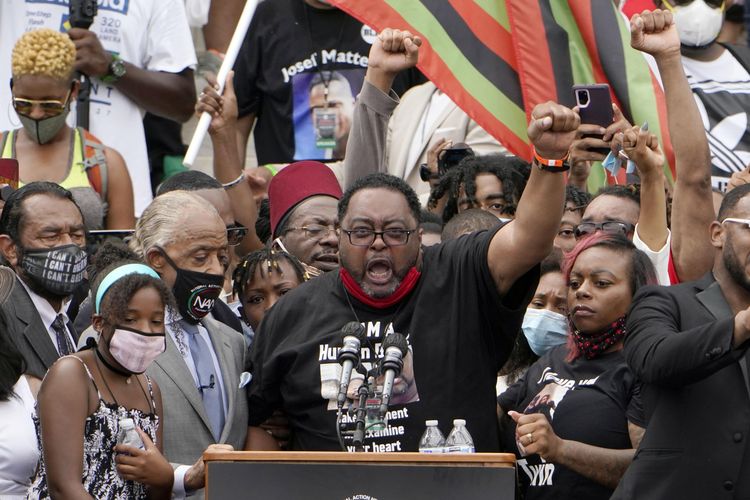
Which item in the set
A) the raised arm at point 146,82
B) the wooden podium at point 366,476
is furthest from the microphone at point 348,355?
the raised arm at point 146,82

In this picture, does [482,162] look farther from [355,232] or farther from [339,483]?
[339,483]

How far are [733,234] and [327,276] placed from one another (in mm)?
1639

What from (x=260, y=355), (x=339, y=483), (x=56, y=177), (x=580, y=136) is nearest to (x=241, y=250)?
(x=56, y=177)

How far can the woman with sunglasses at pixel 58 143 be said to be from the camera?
26.3 ft

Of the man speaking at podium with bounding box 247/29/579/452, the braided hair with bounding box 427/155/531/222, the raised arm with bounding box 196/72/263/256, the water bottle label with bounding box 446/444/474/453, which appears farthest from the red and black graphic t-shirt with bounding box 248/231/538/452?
the raised arm with bounding box 196/72/263/256

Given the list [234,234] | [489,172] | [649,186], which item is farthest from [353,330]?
[489,172]

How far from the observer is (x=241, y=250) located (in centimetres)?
865

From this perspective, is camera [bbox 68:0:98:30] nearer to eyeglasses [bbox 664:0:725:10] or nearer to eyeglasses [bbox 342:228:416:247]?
eyeglasses [bbox 664:0:725:10]

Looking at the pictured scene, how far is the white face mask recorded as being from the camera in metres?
8.94

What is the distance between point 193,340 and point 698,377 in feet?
7.36

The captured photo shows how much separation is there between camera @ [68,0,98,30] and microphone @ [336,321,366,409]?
3.99 meters

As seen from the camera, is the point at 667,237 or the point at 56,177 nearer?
the point at 667,237

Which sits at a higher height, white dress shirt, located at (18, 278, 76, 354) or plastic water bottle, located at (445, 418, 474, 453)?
white dress shirt, located at (18, 278, 76, 354)

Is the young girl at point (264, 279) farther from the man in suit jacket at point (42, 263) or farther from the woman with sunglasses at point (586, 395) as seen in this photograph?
the woman with sunglasses at point (586, 395)
